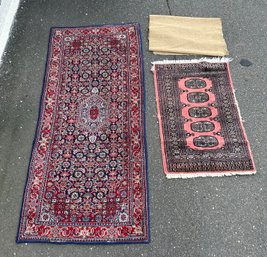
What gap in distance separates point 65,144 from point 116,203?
520mm

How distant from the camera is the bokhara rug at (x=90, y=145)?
2.13 m

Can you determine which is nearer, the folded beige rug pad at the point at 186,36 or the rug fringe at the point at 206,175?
the rug fringe at the point at 206,175

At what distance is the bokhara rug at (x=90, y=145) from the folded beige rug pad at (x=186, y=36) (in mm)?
162

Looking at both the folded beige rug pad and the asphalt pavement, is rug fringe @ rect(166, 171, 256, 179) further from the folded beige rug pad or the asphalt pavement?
the folded beige rug pad

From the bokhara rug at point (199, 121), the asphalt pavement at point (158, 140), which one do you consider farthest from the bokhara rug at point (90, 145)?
the bokhara rug at point (199, 121)

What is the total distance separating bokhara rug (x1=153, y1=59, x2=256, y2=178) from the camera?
2314mm

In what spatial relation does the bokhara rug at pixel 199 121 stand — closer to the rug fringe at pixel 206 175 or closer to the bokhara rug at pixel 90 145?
the rug fringe at pixel 206 175

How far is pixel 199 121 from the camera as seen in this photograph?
2.49 meters

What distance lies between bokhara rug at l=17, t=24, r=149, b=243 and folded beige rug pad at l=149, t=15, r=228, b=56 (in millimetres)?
162

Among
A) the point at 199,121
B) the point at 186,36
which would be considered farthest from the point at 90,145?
the point at 186,36

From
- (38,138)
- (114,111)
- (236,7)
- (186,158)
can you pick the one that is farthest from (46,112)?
(236,7)

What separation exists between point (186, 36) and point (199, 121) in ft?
2.53

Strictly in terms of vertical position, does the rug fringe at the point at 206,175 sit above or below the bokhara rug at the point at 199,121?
below

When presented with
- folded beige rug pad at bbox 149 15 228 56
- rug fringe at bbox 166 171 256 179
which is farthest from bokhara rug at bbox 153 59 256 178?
folded beige rug pad at bbox 149 15 228 56
